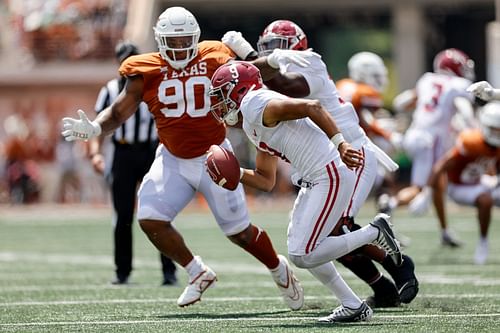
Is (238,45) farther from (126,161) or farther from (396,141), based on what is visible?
(396,141)

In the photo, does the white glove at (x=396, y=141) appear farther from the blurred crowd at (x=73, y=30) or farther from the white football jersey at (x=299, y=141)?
the blurred crowd at (x=73, y=30)

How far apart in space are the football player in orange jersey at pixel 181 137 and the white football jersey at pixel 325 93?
1.73ft

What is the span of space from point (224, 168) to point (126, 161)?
2.70 metres

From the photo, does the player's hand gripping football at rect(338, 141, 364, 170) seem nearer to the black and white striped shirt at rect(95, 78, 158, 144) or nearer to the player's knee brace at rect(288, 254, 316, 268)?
the player's knee brace at rect(288, 254, 316, 268)

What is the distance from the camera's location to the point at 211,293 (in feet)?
26.2

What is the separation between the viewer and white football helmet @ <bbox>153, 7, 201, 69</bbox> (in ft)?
22.7

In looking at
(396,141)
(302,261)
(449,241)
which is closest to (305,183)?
(302,261)

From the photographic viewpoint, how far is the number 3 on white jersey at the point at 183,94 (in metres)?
6.98

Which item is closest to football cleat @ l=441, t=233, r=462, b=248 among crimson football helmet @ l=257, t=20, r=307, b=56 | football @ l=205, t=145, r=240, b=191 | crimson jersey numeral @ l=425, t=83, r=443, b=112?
crimson jersey numeral @ l=425, t=83, r=443, b=112

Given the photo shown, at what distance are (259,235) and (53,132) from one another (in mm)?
18484

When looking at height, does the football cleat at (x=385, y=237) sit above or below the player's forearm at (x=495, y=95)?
below

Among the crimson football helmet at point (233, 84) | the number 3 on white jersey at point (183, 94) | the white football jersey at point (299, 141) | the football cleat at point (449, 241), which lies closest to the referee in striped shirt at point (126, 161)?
the number 3 on white jersey at point (183, 94)

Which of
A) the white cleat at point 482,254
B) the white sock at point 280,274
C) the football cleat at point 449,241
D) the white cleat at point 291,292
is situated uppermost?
the white sock at point 280,274

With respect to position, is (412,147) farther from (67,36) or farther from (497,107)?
(67,36)
